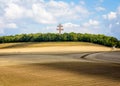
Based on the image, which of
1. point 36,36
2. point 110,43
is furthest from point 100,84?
point 36,36

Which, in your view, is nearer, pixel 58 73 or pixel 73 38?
pixel 58 73

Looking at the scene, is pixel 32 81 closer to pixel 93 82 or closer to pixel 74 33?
pixel 93 82

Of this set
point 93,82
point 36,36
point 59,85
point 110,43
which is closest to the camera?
point 59,85

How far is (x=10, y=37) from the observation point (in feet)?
427

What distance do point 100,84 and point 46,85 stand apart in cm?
263

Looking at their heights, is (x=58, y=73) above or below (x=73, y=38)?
above

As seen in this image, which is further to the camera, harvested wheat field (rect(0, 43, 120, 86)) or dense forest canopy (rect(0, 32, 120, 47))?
dense forest canopy (rect(0, 32, 120, 47))

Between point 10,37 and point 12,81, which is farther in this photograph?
point 10,37

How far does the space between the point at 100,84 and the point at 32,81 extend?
3.43 metres

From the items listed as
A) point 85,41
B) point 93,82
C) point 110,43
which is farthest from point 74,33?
point 93,82

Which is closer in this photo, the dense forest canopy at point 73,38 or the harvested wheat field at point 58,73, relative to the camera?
the harvested wheat field at point 58,73

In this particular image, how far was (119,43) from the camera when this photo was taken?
117 m

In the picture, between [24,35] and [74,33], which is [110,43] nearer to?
[74,33]

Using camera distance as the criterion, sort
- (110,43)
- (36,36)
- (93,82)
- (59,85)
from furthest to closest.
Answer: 1. (36,36)
2. (110,43)
3. (93,82)
4. (59,85)
